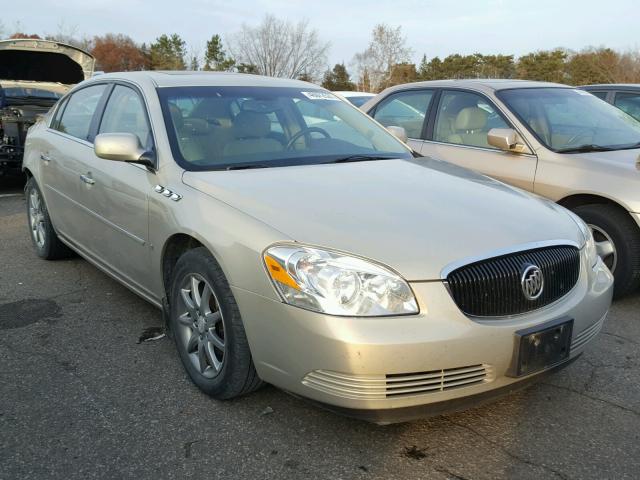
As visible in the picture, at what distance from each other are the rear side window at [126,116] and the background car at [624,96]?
6029mm

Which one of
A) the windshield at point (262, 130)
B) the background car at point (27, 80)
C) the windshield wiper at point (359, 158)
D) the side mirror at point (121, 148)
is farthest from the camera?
the background car at point (27, 80)

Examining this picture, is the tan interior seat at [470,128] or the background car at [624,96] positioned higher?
the background car at [624,96]

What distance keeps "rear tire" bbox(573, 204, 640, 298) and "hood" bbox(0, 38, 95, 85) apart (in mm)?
8377

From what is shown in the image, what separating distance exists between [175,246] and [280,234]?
3.04ft

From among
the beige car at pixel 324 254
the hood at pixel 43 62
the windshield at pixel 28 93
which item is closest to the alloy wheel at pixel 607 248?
the beige car at pixel 324 254

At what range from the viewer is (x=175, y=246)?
3.15 m

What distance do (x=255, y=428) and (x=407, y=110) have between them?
4.02 meters

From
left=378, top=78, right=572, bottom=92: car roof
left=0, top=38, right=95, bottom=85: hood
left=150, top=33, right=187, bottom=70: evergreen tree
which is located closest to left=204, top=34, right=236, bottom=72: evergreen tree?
left=150, top=33, right=187, bottom=70: evergreen tree

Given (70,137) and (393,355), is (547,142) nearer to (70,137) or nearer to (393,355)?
(393,355)

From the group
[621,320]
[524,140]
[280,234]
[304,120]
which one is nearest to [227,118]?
[304,120]

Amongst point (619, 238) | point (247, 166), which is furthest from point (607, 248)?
point (247, 166)

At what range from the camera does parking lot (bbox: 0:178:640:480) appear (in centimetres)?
240

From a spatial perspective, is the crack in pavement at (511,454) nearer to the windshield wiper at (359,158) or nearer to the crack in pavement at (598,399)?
the crack in pavement at (598,399)

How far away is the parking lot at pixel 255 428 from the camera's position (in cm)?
240
